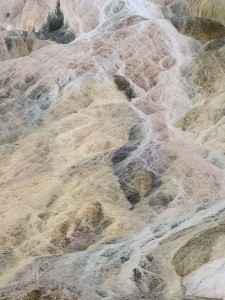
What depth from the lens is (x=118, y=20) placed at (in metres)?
35.2

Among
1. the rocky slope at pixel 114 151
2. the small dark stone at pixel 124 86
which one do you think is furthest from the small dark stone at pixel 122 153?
the small dark stone at pixel 124 86

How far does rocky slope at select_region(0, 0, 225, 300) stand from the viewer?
47.4 feet

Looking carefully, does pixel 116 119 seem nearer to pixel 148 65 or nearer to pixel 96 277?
pixel 148 65

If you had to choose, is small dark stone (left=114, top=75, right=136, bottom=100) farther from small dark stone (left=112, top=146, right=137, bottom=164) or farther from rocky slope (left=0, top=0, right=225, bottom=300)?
small dark stone (left=112, top=146, right=137, bottom=164)

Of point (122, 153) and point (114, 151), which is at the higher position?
point (122, 153)

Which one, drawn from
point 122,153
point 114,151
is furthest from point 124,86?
point 122,153

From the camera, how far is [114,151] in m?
23.9

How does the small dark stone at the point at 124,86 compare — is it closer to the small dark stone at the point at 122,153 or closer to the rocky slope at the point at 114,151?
the rocky slope at the point at 114,151

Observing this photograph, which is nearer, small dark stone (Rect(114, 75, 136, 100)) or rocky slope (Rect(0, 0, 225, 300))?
rocky slope (Rect(0, 0, 225, 300))

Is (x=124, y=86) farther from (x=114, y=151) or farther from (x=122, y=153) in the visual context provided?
(x=122, y=153)

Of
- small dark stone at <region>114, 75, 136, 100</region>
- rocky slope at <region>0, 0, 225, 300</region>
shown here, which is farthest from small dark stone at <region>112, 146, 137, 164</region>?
small dark stone at <region>114, 75, 136, 100</region>

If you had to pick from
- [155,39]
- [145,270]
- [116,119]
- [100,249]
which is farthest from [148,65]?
[145,270]

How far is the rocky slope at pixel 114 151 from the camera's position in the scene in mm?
14453

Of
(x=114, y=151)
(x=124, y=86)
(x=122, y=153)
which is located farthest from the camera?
(x=124, y=86)
